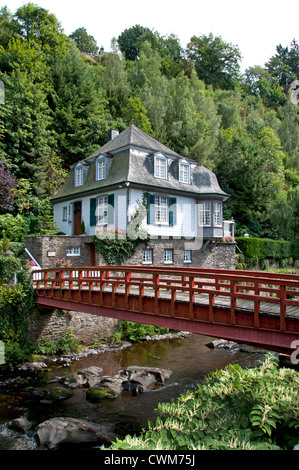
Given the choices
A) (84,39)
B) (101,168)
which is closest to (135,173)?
(101,168)

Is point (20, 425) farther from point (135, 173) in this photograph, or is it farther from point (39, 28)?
point (39, 28)

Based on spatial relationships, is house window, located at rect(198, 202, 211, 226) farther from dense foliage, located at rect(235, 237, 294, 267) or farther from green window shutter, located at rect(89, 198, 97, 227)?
green window shutter, located at rect(89, 198, 97, 227)

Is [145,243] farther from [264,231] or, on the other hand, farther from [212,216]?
[264,231]

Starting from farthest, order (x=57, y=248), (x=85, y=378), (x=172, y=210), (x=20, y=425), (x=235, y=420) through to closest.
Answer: (x=172, y=210), (x=57, y=248), (x=85, y=378), (x=20, y=425), (x=235, y=420)

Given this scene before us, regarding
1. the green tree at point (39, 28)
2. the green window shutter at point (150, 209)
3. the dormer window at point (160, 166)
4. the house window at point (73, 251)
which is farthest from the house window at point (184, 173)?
the green tree at point (39, 28)

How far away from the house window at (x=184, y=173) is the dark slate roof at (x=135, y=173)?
37cm

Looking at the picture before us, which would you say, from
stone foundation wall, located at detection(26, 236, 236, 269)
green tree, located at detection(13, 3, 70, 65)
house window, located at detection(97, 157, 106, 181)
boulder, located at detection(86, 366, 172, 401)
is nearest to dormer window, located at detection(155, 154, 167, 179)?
house window, located at detection(97, 157, 106, 181)

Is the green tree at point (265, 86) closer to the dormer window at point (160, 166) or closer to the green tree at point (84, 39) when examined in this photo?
the green tree at point (84, 39)

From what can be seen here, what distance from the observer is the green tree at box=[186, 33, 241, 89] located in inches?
2414

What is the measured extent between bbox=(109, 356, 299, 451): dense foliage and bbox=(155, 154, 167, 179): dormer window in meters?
18.1

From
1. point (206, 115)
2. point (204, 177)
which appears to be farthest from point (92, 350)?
point (206, 115)

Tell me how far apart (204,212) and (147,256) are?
6.09m

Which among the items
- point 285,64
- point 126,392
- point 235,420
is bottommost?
point 126,392

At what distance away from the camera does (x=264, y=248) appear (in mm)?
31422
